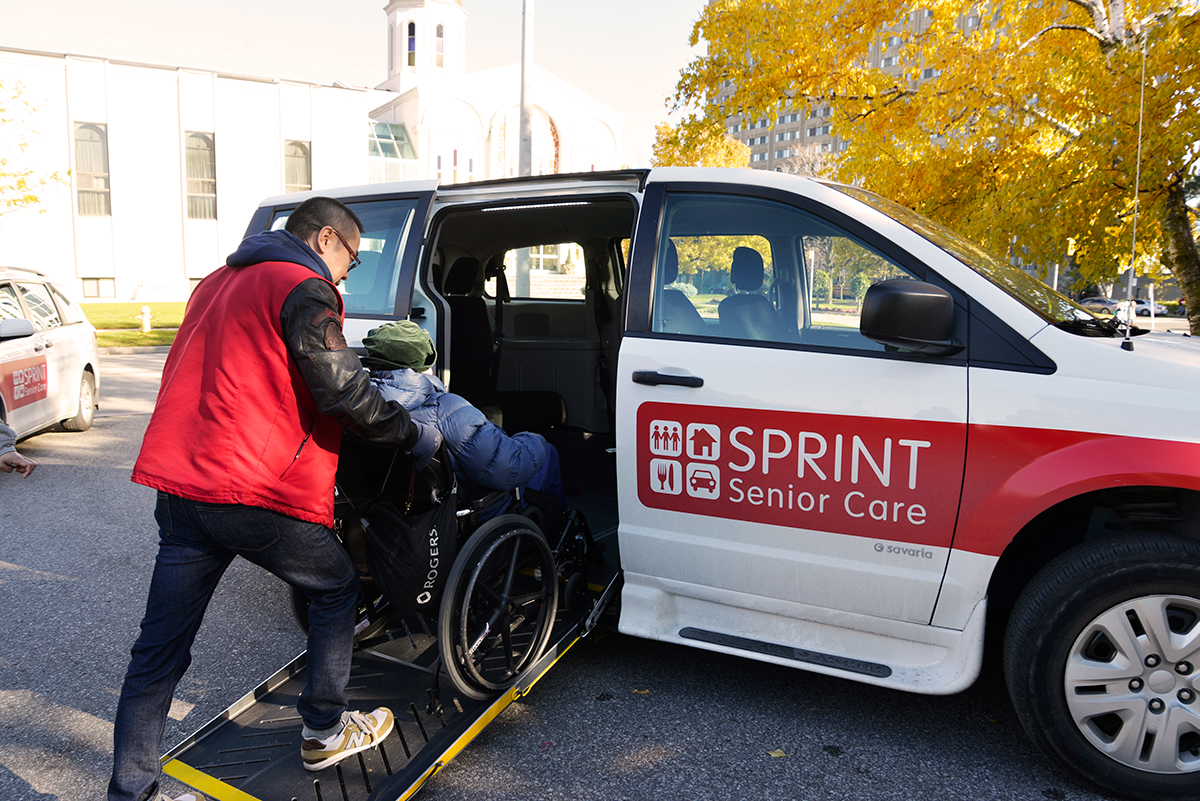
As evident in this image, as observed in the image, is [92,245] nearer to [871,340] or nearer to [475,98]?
[475,98]

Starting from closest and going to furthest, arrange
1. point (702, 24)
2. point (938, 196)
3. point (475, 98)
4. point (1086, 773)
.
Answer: point (1086, 773) < point (938, 196) < point (702, 24) < point (475, 98)

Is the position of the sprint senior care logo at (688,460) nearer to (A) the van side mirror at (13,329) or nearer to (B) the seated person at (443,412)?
(B) the seated person at (443,412)

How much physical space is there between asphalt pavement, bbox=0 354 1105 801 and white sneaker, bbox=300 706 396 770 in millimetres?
258

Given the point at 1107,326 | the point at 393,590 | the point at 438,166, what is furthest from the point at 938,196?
the point at 438,166

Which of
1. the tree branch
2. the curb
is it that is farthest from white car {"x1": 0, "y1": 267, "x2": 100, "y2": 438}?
the tree branch

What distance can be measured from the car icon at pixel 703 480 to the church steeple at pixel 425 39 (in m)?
45.8

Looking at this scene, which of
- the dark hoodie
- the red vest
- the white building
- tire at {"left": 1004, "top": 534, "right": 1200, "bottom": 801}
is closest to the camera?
the red vest

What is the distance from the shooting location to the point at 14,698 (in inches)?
123

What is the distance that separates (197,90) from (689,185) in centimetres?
3362

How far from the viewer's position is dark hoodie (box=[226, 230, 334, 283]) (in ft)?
7.48

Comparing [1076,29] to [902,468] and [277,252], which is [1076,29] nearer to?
[902,468]

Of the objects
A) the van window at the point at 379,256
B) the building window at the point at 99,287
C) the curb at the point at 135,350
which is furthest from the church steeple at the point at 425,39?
the van window at the point at 379,256

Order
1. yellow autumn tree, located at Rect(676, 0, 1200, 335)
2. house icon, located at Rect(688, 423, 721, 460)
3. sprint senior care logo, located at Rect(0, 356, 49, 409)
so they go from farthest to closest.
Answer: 1. sprint senior care logo, located at Rect(0, 356, 49, 409)
2. yellow autumn tree, located at Rect(676, 0, 1200, 335)
3. house icon, located at Rect(688, 423, 721, 460)

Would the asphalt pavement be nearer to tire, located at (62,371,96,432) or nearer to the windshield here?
the windshield
